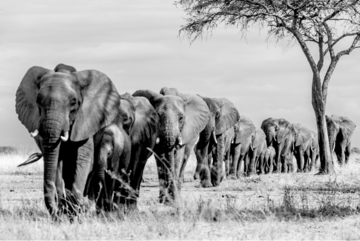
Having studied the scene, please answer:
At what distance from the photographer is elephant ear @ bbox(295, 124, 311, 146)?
3674 centimetres

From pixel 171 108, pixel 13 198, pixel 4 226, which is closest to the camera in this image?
pixel 4 226

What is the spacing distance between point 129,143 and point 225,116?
358 inches

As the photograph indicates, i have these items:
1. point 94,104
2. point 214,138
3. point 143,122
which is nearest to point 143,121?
point 143,122

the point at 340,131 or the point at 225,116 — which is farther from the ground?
the point at 225,116

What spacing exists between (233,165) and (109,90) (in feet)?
48.4

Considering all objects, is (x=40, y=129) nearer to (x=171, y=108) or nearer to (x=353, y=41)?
(x=171, y=108)

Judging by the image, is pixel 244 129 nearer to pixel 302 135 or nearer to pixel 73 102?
pixel 302 135

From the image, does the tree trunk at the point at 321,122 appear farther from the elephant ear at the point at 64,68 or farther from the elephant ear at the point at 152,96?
the elephant ear at the point at 64,68

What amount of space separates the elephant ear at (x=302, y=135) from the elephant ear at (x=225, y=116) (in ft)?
53.1

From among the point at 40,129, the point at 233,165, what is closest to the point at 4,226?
the point at 40,129

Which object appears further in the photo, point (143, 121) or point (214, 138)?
point (214, 138)

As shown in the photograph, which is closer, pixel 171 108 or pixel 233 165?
pixel 171 108

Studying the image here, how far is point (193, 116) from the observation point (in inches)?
618

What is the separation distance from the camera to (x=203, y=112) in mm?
16047
